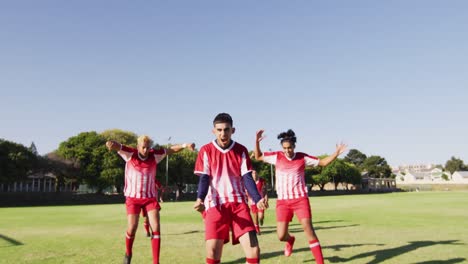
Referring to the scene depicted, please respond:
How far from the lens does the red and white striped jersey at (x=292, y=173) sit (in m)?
8.03

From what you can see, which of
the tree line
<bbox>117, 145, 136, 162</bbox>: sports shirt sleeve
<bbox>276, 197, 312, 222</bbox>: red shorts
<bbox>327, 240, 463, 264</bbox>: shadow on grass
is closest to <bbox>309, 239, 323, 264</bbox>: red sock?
<bbox>276, 197, 312, 222</bbox>: red shorts

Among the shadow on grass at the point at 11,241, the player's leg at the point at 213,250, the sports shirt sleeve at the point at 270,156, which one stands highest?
the sports shirt sleeve at the point at 270,156

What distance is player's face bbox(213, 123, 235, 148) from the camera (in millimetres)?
5453

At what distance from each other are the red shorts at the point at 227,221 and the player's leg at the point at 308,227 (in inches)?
97.7

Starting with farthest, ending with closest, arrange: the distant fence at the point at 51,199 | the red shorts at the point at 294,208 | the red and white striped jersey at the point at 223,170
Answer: the distant fence at the point at 51,199 → the red shorts at the point at 294,208 → the red and white striped jersey at the point at 223,170

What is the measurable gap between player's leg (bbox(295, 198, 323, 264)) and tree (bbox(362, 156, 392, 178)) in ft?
521

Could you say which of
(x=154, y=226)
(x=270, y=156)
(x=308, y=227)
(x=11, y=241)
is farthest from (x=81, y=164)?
(x=308, y=227)

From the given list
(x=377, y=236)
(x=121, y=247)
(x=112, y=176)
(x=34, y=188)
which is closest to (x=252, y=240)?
(x=121, y=247)

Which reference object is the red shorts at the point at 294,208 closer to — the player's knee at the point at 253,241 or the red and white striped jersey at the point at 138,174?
the player's knee at the point at 253,241

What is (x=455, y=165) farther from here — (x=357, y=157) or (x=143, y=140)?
(x=143, y=140)

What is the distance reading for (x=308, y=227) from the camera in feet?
24.2

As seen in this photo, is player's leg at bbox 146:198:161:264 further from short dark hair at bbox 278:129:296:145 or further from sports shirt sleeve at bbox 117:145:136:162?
short dark hair at bbox 278:129:296:145

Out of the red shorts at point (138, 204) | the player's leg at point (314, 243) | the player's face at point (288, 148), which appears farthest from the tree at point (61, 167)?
the player's leg at point (314, 243)

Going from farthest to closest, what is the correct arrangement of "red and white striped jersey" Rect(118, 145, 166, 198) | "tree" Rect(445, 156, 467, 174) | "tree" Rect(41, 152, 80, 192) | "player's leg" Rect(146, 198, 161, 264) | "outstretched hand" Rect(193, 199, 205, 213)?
"tree" Rect(445, 156, 467, 174) < "tree" Rect(41, 152, 80, 192) < "red and white striped jersey" Rect(118, 145, 166, 198) < "player's leg" Rect(146, 198, 161, 264) < "outstretched hand" Rect(193, 199, 205, 213)
